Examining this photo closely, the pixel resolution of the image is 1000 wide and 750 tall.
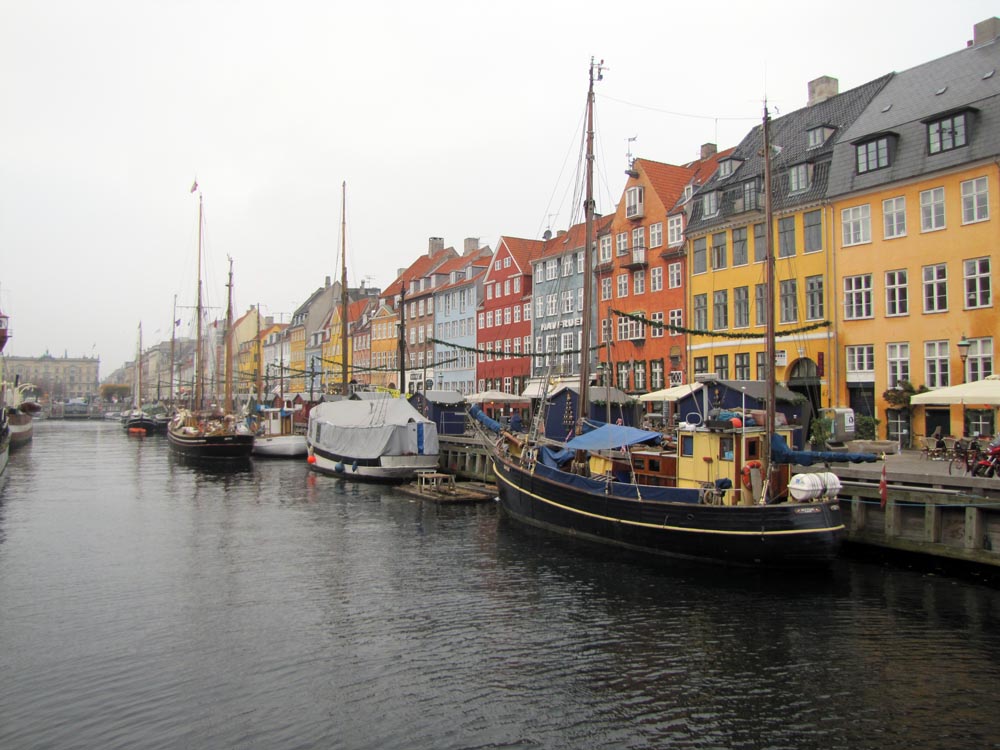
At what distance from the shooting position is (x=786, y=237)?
39.8 meters

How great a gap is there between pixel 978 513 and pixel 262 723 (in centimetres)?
1606

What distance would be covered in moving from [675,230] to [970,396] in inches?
1123

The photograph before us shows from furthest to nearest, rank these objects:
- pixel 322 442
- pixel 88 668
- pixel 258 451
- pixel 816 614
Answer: pixel 258 451, pixel 322 442, pixel 816 614, pixel 88 668

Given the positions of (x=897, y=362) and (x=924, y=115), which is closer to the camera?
(x=897, y=362)

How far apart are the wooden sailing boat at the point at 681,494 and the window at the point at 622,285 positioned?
25.0 metres

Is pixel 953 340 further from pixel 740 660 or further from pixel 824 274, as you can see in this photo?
pixel 740 660

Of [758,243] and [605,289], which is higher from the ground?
[758,243]

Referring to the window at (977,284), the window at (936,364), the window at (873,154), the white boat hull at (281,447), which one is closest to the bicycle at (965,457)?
the window at (936,364)

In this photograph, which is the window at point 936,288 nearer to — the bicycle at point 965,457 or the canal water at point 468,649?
the bicycle at point 965,457

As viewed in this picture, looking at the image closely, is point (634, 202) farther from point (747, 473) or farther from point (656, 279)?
point (747, 473)

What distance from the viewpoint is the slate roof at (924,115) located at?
31797 millimetres

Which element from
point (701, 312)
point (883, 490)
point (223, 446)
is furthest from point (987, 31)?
point (223, 446)

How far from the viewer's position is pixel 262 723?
1090cm

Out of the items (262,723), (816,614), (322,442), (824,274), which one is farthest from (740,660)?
(322,442)
